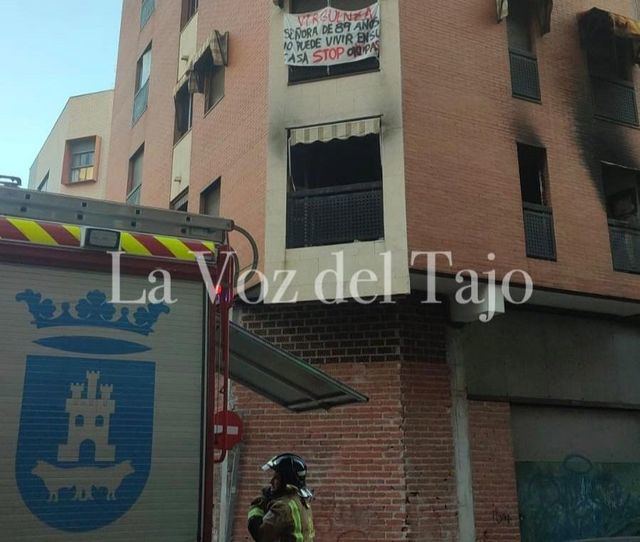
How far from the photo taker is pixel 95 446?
10.5 feet

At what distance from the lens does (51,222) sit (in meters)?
3.45

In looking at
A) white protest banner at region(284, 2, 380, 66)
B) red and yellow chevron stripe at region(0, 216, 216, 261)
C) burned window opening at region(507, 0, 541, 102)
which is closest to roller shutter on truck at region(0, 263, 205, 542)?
red and yellow chevron stripe at region(0, 216, 216, 261)

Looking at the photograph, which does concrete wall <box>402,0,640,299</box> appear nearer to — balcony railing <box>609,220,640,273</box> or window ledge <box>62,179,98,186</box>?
balcony railing <box>609,220,640,273</box>

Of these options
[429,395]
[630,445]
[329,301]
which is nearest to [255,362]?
[329,301]

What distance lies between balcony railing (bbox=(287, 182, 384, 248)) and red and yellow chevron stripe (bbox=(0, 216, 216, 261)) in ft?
17.9

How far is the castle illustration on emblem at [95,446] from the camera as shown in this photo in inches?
122

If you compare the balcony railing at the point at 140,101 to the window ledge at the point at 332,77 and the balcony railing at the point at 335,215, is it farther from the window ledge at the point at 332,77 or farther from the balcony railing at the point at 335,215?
the balcony railing at the point at 335,215

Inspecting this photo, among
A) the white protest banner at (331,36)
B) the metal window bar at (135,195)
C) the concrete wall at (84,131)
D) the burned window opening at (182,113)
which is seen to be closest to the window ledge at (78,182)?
the concrete wall at (84,131)

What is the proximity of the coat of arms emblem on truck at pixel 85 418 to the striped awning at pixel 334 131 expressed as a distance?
6516mm

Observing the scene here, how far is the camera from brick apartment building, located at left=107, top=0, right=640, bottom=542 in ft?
29.2

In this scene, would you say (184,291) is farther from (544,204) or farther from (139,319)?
(544,204)

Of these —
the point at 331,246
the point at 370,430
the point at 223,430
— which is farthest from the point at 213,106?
the point at 223,430

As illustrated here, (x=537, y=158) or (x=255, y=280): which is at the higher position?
(x=537, y=158)

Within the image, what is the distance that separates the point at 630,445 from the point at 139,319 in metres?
9.85
